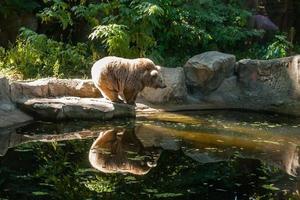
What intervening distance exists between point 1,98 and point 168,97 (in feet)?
11.3

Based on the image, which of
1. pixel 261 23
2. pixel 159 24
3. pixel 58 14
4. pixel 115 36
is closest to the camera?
pixel 115 36

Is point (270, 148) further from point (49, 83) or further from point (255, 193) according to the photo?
point (49, 83)

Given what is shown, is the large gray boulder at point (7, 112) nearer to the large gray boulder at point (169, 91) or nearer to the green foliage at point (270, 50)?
the large gray boulder at point (169, 91)

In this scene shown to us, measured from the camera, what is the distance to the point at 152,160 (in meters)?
6.80

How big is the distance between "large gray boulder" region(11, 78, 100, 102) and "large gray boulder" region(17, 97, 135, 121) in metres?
0.36

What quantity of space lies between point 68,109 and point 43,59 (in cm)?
323

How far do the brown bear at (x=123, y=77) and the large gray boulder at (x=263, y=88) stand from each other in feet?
5.65

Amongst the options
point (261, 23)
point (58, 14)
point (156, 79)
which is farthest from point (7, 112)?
point (261, 23)

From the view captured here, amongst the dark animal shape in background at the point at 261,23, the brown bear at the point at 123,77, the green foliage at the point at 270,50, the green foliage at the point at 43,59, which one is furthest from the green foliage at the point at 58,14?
the dark animal shape in background at the point at 261,23

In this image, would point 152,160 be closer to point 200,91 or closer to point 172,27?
point 200,91

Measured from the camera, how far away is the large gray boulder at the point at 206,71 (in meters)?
10.9

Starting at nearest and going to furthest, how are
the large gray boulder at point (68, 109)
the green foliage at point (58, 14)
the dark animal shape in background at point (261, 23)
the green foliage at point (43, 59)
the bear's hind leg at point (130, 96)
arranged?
the large gray boulder at point (68, 109) → the bear's hind leg at point (130, 96) → the green foliage at point (43, 59) → the green foliage at point (58, 14) → the dark animal shape in background at point (261, 23)

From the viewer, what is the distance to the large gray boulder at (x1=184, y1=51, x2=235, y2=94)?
35.6ft

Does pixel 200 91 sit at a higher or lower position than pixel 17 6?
lower
